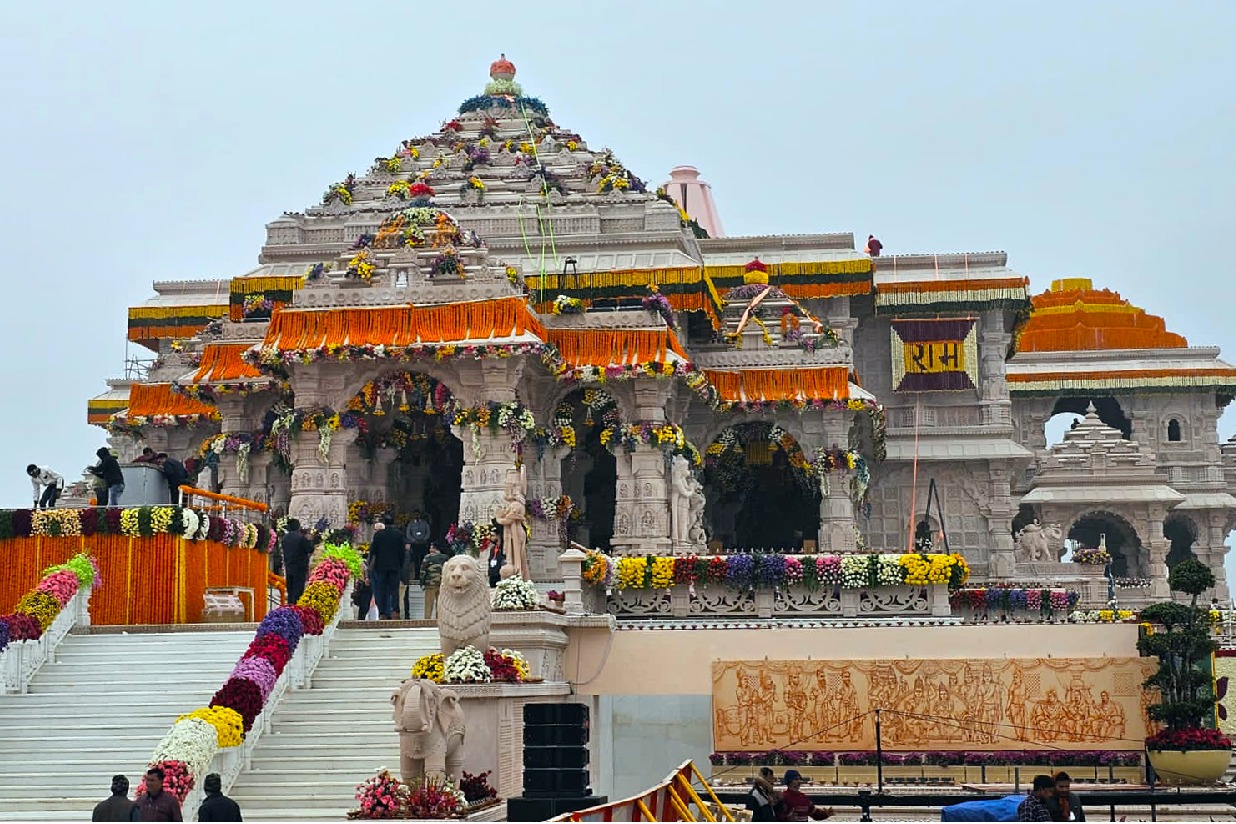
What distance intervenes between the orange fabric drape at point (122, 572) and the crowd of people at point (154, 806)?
10.2 m

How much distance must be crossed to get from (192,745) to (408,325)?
49.7ft

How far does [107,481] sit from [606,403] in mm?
11832

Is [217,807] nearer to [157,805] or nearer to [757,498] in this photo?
[157,805]

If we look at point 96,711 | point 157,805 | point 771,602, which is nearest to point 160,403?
point 771,602

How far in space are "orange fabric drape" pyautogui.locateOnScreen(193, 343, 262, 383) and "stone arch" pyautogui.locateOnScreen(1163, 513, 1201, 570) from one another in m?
30.3

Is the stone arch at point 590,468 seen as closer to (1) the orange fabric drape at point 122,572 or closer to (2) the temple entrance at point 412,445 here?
(2) the temple entrance at point 412,445

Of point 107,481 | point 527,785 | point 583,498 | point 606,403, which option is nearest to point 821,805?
point 527,785

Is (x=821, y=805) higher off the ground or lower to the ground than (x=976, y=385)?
lower

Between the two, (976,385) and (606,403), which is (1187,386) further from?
(606,403)

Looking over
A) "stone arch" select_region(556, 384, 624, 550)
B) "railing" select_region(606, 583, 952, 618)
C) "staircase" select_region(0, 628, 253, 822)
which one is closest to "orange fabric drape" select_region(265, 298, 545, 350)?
"stone arch" select_region(556, 384, 624, 550)

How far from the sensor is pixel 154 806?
14.2 meters

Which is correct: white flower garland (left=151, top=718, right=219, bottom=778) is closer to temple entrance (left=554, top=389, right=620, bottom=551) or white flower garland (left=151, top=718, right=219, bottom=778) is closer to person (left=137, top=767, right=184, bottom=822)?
person (left=137, top=767, right=184, bottom=822)

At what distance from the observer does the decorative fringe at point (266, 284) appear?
40.3m

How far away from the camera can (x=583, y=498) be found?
38375 mm
